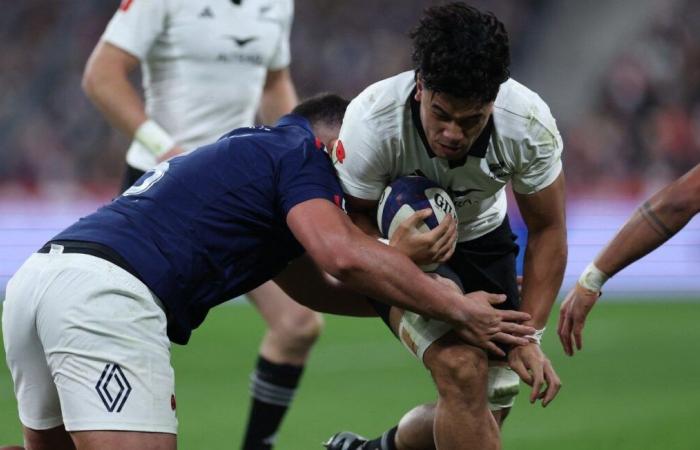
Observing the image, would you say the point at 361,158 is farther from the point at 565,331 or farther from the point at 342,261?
the point at 565,331

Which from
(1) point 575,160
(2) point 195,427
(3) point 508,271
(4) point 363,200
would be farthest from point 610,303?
(4) point 363,200

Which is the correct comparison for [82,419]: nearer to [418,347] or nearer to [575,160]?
[418,347]

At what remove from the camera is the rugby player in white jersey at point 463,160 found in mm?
4094

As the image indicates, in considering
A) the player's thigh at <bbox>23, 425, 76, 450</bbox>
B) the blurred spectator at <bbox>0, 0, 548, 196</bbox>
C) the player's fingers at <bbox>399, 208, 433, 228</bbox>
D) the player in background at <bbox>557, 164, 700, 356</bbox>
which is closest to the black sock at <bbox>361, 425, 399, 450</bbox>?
the player in background at <bbox>557, 164, 700, 356</bbox>

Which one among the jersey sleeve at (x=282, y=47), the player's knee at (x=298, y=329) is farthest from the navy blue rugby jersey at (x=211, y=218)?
the jersey sleeve at (x=282, y=47)

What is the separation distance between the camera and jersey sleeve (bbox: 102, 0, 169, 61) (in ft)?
20.5

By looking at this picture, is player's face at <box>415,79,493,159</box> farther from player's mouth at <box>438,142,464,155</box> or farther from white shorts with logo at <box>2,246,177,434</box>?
white shorts with logo at <box>2,246,177,434</box>

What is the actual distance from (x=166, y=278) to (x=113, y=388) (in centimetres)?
42

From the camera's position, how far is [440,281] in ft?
13.9

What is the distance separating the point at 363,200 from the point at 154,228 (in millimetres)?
750

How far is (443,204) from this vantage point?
4.35 meters

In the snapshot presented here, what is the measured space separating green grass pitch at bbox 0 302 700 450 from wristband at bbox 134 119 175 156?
1.51 meters

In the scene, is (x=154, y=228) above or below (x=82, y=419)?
above

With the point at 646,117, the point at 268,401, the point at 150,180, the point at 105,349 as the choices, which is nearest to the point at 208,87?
the point at 268,401
